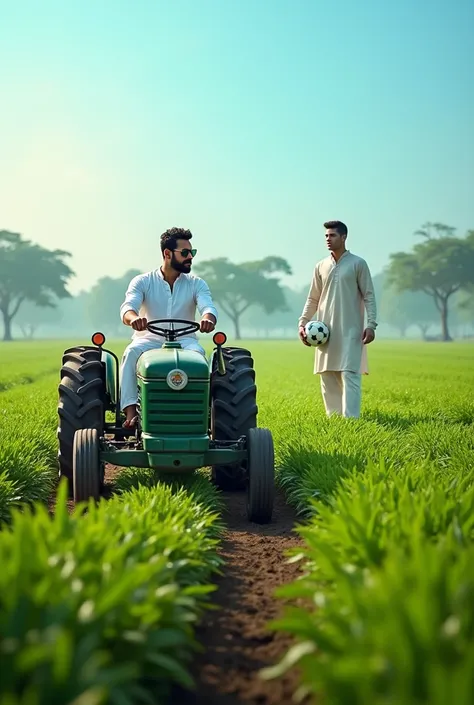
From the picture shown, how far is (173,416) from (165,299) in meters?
1.44

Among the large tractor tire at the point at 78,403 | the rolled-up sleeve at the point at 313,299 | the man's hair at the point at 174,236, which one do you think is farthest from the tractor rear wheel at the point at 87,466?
the rolled-up sleeve at the point at 313,299

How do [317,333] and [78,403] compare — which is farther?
[317,333]

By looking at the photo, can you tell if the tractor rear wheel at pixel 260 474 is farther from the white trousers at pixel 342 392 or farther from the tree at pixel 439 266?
the tree at pixel 439 266

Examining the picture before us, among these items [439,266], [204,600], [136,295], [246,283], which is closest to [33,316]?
[246,283]

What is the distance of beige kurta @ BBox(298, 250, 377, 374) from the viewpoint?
10039 millimetres

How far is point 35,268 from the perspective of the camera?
8119 centimetres

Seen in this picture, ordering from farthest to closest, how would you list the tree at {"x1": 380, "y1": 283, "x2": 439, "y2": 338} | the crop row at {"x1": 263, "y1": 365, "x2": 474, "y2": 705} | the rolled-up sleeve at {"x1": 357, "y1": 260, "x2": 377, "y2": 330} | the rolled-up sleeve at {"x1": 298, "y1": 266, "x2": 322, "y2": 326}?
the tree at {"x1": 380, "y1": 283, "x2": 439, "y2": 338}
the rolled-up sleeve at {"x1": 298, "y1": 266, "x2": 322, "y2": 326}
the rolled-up sleeve at {"x1": 357, "y1": 260, "x2": 377, "y2": 330}
the crop row at {"x1": 263, "y1": 365, "x2": 474, "y2": 705}

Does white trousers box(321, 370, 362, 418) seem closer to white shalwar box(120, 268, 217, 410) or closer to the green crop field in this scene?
white shalwar box(120, 268, 217, 410)

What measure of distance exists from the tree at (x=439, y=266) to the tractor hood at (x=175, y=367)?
Result: 66.5m

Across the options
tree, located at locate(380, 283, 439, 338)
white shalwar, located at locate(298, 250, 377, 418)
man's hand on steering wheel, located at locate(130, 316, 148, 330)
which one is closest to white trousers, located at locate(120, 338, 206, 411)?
man's hand on steering wheel, located at locate(130, 316, 148, 330)

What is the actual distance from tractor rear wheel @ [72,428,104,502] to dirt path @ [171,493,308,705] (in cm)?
102

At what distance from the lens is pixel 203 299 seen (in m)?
7.22

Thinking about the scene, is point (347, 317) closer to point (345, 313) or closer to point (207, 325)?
point (345, 313)

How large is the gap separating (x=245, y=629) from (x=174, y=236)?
4070mm
